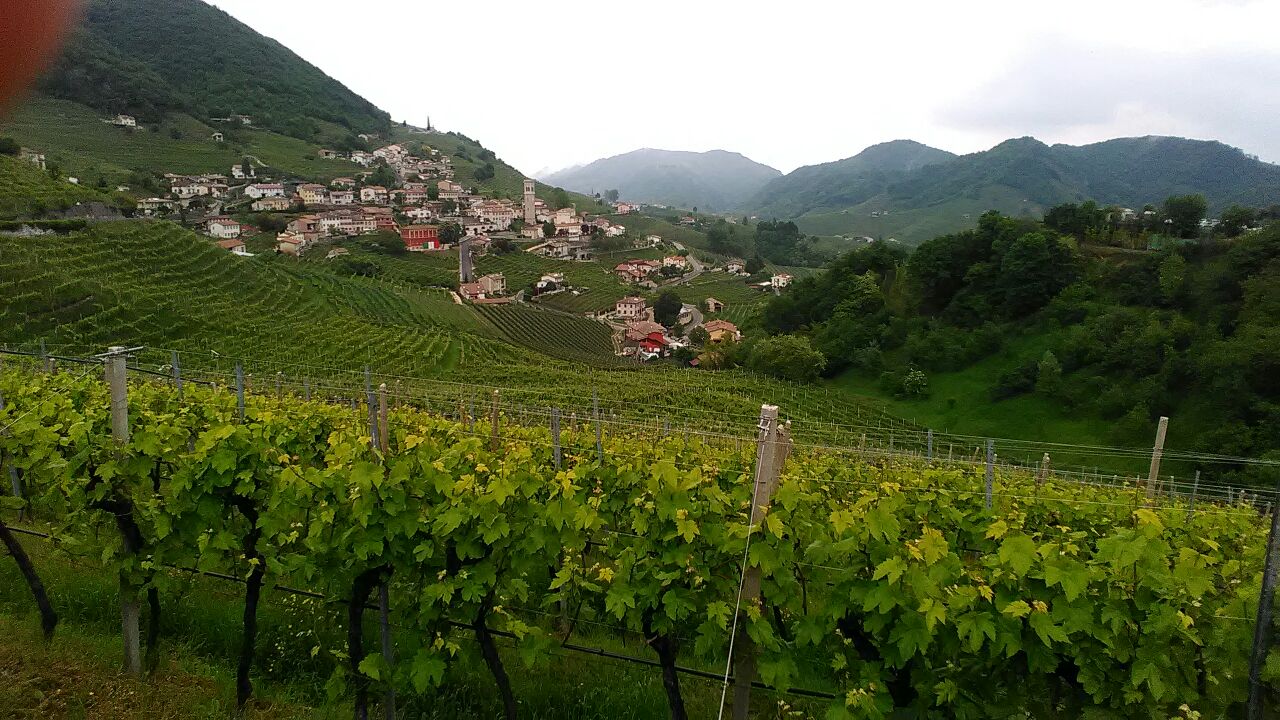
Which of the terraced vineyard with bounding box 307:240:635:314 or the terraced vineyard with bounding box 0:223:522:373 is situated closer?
the terraced vineyard with bounding box 0:223:522:373

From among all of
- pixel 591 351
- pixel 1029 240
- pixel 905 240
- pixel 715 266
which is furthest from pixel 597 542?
pixel 905 240

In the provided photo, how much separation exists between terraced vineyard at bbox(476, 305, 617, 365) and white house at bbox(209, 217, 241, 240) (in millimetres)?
32152

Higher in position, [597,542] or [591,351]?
[597,542]

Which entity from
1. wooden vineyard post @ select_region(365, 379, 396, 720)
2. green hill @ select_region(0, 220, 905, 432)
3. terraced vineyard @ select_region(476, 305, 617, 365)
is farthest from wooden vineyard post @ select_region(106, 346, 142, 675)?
terraced vineyard @ select_region(476, 305, 617, 365)

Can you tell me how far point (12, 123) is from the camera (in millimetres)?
1327

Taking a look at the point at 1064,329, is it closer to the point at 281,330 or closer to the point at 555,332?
the point at 555,332

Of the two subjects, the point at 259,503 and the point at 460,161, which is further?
the point at 460,161

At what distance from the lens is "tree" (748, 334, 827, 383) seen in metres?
42.6

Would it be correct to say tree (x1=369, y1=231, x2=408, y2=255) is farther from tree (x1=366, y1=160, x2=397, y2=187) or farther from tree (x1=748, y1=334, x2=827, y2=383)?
tree (x1=748, y1=334, x2=827, y2=383)

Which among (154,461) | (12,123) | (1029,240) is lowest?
(154,461)

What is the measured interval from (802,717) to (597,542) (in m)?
1.62

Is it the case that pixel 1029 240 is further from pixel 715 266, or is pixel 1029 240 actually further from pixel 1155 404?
pixel 715 266

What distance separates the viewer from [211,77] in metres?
130

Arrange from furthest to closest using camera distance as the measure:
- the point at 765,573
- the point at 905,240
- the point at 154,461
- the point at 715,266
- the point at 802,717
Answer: the point at 905,240 < the point at 715,266 < the point at 154,461 < the point at 802,717 < the point at 765,573
